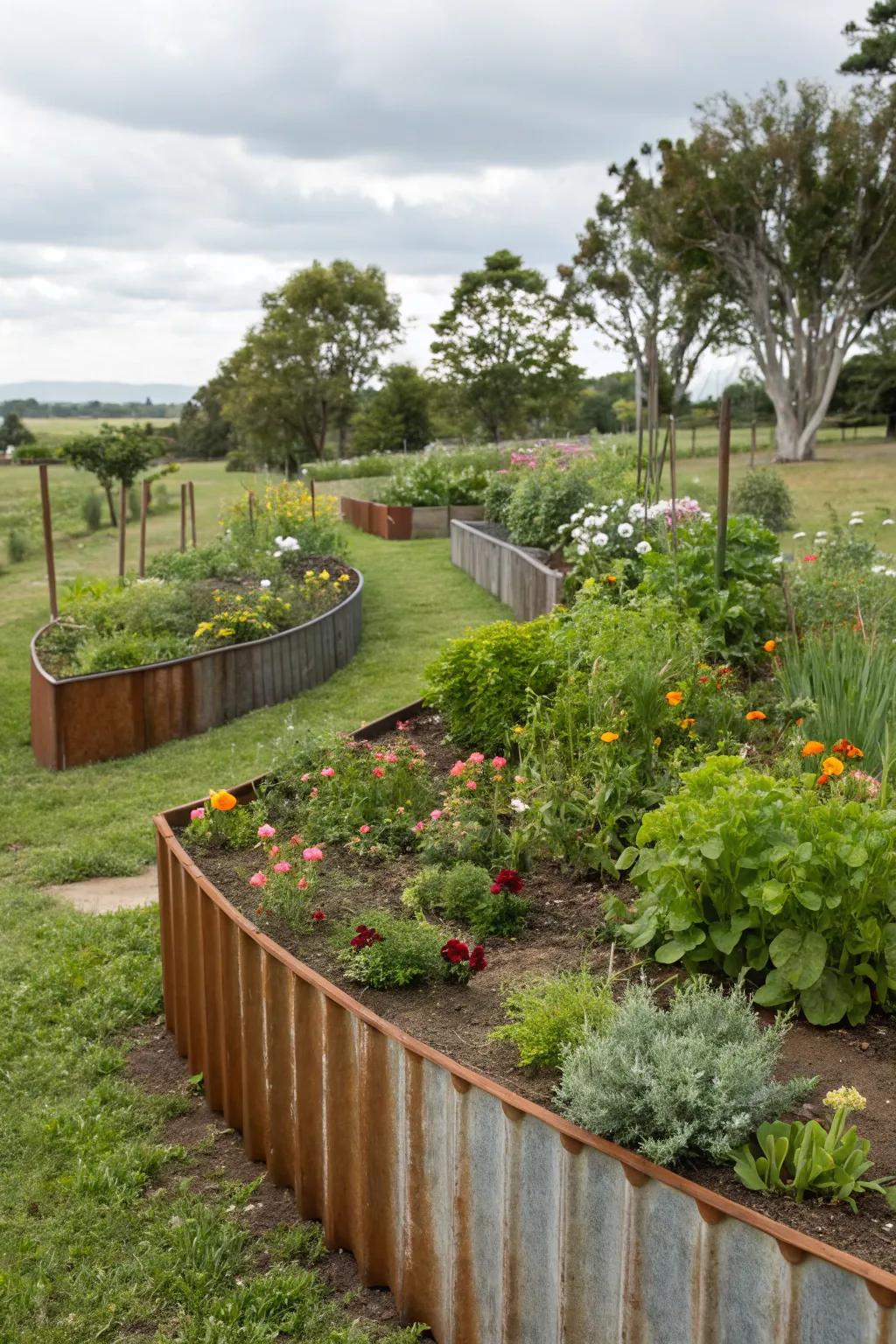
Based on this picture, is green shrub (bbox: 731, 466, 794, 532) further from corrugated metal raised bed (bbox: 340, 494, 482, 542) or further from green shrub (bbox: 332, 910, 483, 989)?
green shrub (bbox: 332, 910, 483, 989)

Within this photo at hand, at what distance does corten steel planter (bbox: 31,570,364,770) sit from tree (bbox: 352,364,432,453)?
115 feet

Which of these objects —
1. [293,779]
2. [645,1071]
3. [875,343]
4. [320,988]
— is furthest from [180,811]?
[875,343]

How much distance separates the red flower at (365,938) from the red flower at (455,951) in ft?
0.71

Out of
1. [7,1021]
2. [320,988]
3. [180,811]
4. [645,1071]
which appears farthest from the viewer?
[180,811]

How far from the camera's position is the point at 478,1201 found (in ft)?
8.08

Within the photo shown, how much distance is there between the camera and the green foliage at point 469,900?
11.9ft

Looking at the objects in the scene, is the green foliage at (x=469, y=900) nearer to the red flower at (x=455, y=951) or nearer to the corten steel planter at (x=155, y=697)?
the red flower at (x=455, y=951)

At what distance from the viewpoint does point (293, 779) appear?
15.4 ft

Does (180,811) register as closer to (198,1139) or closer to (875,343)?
(198,1139)

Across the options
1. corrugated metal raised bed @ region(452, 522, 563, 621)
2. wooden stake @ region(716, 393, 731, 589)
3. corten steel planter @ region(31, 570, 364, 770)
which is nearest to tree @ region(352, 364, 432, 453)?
corrugated metal raised bed @ region(452, 522, 563, 621)

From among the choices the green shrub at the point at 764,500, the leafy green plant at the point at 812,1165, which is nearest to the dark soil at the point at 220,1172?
the leafy green plant at the point at 812,1165

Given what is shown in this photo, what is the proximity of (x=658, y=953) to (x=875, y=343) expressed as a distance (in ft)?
116

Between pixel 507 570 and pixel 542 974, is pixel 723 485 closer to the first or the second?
pixel 542 974

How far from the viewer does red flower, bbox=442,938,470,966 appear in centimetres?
318
